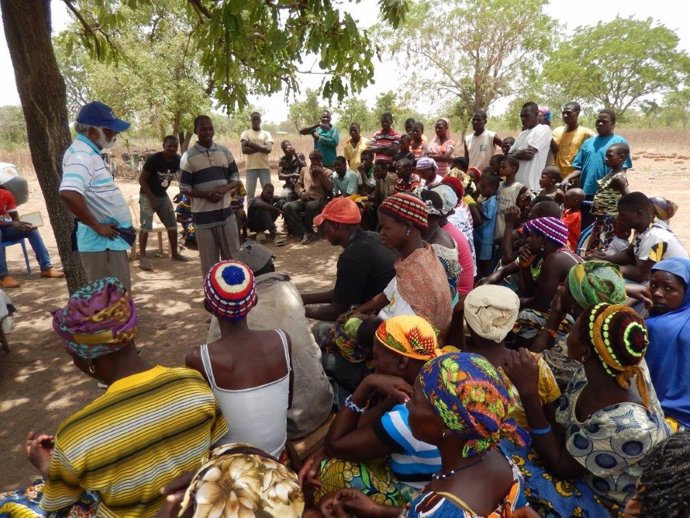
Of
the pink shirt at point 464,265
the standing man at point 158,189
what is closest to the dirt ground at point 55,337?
the standing man at point 158,189

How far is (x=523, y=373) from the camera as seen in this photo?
207 centimetres

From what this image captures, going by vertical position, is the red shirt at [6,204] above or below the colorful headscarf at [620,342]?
below

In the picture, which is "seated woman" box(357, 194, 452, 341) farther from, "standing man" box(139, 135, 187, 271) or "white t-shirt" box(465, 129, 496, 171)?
"white t-shirt" box(465, 129, 496, 171)

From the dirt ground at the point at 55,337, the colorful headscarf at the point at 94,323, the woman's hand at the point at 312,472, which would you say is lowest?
the dirt ground at the point at 55,337

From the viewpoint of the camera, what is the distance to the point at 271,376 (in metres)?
2.13

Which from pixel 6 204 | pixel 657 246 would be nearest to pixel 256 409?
pixel 657 246

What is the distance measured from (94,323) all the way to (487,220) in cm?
454

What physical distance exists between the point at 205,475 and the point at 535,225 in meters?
2.76

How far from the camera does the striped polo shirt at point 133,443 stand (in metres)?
1.57

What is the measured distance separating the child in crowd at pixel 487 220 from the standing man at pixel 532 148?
0.93 m

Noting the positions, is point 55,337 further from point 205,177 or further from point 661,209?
point 661,209

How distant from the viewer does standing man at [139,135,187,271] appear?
642 centimetres

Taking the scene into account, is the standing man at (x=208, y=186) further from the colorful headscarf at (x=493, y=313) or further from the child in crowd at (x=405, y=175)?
the colorful headscarf at (x=493, y=313)

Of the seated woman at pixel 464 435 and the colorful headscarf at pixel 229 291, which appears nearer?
the seated woman at pixel 464 435
